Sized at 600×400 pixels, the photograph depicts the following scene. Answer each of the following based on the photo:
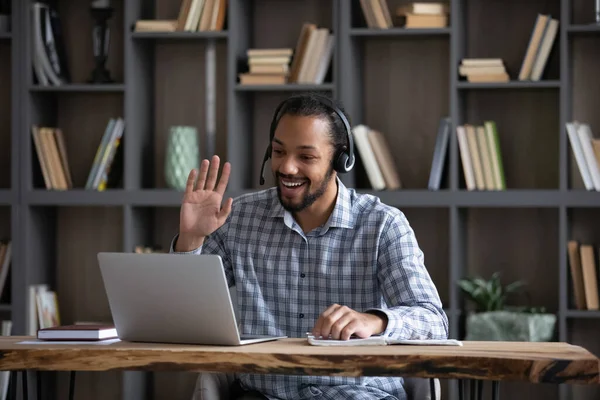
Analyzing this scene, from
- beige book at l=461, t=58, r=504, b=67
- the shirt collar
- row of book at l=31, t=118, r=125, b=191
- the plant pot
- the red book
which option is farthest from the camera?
row of book at l=31, t=118, r=125, b=191

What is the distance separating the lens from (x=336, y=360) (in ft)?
5.76

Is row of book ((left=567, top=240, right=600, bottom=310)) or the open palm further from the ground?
the open palm

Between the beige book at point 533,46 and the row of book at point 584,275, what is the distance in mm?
705

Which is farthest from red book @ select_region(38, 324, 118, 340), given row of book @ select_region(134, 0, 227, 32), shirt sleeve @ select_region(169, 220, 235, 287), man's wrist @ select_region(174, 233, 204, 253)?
row of book @ select_region(134, 0, 227, 32)

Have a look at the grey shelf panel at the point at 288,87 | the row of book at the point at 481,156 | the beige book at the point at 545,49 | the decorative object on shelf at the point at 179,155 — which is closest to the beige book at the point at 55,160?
the decorative object on shelf at the point at 179,155

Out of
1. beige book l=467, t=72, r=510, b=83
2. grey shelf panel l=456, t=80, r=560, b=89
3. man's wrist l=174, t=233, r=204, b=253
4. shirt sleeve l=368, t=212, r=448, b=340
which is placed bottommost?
shirt sleeve l=368, t=212, r=448, b=340

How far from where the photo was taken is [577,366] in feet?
5.63

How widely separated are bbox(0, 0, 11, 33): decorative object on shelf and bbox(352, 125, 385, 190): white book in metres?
1.62

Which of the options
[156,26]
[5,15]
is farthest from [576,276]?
[5,15]

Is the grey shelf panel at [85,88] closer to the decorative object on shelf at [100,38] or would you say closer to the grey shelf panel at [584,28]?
the decorative object on shelf at [100,38]

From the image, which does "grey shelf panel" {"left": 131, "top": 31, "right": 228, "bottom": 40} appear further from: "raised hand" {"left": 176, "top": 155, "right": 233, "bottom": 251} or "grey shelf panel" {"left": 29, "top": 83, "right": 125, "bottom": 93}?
"raised hand" {"left": 176, "top": 155, "right": 233, "bottom": 251}

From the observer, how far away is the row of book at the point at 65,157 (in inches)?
160

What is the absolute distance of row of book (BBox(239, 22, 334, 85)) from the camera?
13.0 feet

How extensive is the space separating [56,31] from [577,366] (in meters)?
3.14
